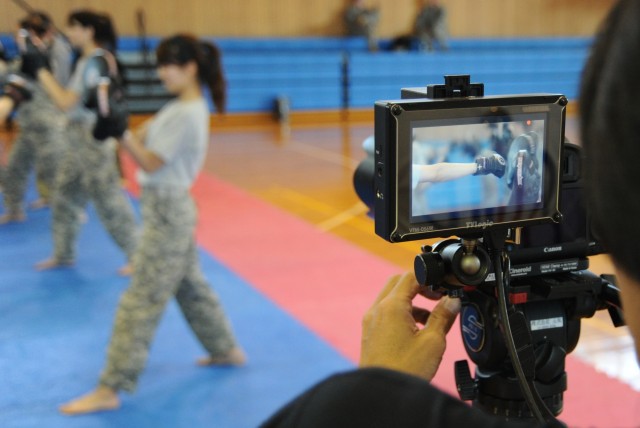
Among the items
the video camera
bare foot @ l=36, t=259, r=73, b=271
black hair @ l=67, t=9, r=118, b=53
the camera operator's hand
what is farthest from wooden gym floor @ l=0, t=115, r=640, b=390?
black hair @ l=67, t=9, r=118, b=53

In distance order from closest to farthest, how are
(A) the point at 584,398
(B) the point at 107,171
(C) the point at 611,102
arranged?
(C) the point at 611,102 → (A) the point at 584,398 → (B) the point at 107,171

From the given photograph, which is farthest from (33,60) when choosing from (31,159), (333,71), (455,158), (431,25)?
(431,25)

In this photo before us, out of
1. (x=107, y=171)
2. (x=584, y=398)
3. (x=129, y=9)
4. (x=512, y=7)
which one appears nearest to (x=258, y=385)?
(x=584, y=398)

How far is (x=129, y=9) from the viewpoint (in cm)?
1248

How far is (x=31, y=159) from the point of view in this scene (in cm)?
562

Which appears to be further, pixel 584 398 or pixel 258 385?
pixel 258 385

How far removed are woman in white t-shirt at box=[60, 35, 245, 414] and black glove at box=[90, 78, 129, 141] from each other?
0.41 ft

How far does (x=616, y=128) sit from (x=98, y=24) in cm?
424

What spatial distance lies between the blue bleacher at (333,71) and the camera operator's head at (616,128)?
11.8 meters

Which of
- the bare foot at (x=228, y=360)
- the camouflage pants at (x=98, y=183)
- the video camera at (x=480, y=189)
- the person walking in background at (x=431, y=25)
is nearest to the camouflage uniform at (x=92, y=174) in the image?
the camouflage pants at (x=98, y=183)

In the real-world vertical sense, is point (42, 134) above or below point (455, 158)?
below

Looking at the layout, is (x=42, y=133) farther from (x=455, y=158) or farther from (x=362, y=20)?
(x=362, y=20)

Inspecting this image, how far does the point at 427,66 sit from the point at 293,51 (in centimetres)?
262

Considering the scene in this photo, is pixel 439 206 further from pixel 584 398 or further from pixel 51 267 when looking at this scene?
pixel 51 267
